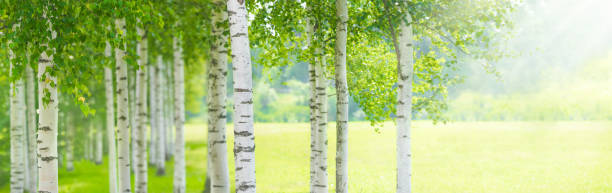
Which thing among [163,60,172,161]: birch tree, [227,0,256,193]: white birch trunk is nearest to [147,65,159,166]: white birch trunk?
[163,60,172,161]: birch tree

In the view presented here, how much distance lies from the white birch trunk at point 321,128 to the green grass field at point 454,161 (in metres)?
1.55

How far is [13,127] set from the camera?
1334 centimetres

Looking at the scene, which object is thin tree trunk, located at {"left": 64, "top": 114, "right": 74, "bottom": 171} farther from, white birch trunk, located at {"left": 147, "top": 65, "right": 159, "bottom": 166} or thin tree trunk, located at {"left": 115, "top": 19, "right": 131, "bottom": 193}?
thin tree trunk, located at {"left": 115, "top": 19, "right": 131, "bottom": 193}

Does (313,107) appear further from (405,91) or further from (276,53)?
(405,91)

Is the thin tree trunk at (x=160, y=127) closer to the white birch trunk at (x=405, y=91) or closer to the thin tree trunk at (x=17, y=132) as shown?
the thin tree trunk at (x=17, y=132)

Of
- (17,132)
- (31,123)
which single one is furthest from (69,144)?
(17,132)

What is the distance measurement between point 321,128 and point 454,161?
19445 millimetres

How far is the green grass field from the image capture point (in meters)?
18.8

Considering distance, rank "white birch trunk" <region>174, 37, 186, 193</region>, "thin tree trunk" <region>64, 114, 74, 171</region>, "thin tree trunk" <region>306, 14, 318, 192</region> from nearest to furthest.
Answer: "thin tree trunk" <region>306, 14, 318, 192</region> → "white birch trunk" <region>174, 37, 186, 193</region> → "thin tree trunk" <region>64, 114, 74, 171</region>

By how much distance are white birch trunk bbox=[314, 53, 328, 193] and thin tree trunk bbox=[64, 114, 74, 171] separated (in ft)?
55.0

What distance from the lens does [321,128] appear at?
9.65 metres

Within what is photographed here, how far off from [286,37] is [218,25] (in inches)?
59.6

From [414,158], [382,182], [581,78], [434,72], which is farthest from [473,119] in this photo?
[434,72]

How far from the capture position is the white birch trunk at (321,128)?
9648 mm
